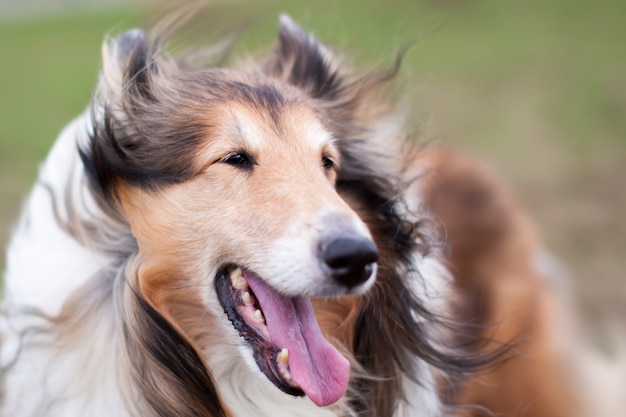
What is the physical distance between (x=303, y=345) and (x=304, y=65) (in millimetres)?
1103

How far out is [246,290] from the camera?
2371 mm

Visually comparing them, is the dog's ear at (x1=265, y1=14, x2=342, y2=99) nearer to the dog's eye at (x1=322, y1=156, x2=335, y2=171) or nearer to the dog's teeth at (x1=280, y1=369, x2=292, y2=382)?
the dog's eye at (x1=322, y1=156, x2=335, y2=171)

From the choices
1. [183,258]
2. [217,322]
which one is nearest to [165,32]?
[183,258]

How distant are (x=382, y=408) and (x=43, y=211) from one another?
1372 millimetres

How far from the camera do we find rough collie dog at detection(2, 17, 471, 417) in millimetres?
2279

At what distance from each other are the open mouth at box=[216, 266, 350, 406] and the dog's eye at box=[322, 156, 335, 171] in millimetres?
423

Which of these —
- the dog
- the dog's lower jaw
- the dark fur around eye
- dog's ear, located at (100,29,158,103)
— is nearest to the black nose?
the dark fur around eye

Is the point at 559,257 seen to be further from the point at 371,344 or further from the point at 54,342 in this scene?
the point at 54,342

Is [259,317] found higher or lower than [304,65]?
lower

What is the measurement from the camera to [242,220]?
2295mm

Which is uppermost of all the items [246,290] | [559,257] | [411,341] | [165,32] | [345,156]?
[165,32]

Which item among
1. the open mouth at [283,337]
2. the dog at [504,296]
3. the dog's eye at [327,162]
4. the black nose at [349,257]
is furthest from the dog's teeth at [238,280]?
the dog at [504,296]

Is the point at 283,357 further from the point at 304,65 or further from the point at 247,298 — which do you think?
the point at 304,65

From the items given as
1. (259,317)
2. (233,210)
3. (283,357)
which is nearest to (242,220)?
(233,210)
